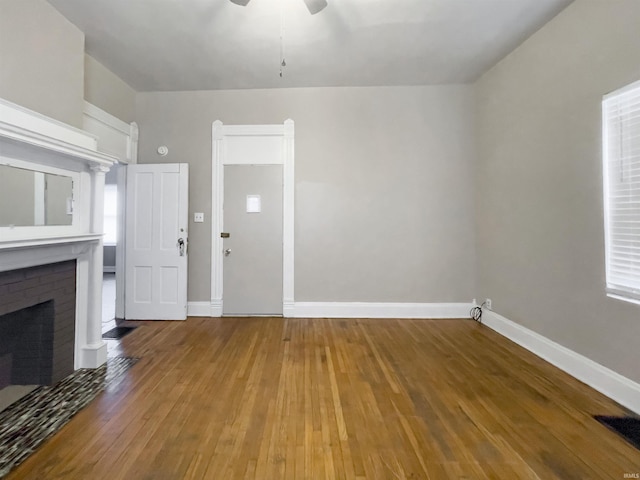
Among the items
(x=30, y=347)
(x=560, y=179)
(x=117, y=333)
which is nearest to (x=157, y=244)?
(x=117, y=333)

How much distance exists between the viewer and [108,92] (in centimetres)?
349

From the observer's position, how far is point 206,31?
2781 millimetres

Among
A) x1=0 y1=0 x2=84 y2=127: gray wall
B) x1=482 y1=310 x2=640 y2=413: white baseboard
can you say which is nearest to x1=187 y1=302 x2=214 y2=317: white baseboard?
x1=0 y1=0 x2=84 y2=127: gray wall

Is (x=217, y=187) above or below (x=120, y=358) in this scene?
above

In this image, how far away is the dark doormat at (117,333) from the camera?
3.25 meters

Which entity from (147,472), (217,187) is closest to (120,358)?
(147,472)

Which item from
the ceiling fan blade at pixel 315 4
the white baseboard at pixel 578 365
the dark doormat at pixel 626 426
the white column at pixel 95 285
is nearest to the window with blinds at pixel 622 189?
the white baseboard at pixel 578 365

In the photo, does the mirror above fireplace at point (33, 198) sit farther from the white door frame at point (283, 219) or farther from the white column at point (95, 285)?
the white door frame at point (283, 219)

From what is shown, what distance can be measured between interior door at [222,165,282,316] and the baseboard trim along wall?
0.20 meters

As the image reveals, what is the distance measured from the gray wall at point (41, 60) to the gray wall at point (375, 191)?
157 cm

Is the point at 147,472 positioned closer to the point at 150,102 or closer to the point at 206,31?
the point at 206,31

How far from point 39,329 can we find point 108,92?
2.77 metres

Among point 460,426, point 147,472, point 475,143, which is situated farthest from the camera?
point 475,143

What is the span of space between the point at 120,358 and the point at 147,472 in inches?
63.7
